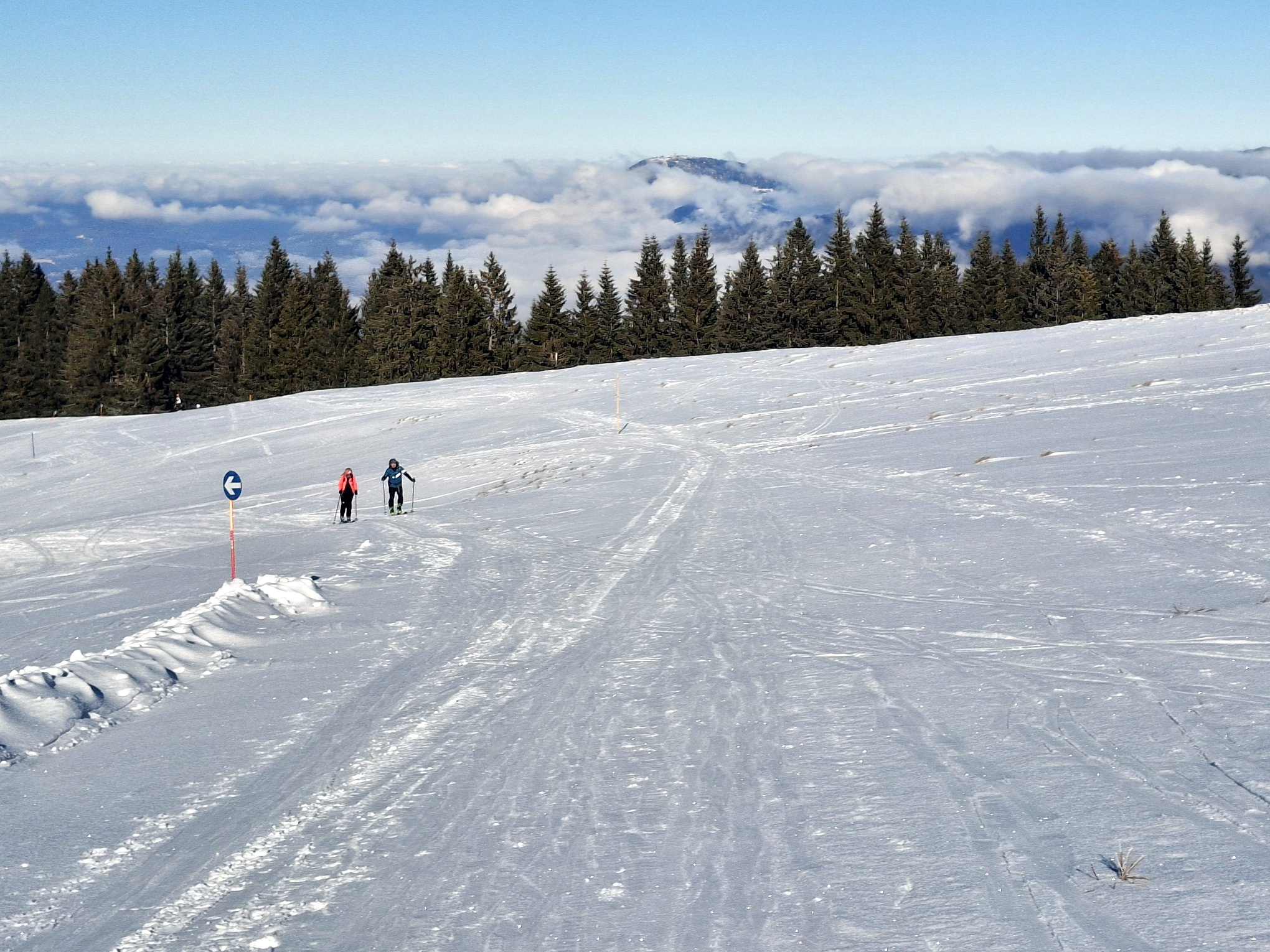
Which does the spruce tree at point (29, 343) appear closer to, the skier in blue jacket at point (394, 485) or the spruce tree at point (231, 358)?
the spruce tree at point (231, 358)

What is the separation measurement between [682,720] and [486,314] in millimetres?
81488

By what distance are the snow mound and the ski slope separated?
2.2 inches

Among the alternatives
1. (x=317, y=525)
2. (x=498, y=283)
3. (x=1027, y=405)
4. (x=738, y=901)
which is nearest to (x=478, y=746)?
(x=738, y=901)

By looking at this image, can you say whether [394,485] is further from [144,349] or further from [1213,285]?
[1213,285]

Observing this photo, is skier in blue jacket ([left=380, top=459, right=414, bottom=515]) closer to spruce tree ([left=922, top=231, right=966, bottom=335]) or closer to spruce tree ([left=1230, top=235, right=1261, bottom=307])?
spruce tree ([left=922, top=231, right=966, bottom=335])

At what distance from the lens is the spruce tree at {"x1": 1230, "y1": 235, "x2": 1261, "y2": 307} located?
104500 mm

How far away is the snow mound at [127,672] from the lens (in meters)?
9.45

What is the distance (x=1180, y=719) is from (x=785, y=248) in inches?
3459

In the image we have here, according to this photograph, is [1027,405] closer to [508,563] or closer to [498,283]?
[508,563]

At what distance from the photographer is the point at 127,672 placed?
11.0 m

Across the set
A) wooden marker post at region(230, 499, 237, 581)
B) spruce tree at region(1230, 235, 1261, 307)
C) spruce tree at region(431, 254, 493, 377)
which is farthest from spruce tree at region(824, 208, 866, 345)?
wooden marker post at region(230, 499, 237, 581)

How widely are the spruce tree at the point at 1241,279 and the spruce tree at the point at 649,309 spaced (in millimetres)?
55168

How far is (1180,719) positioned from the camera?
8.46 m

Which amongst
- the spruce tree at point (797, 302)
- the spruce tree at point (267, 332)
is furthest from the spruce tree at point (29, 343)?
the spruce tree at point (797, 302)
